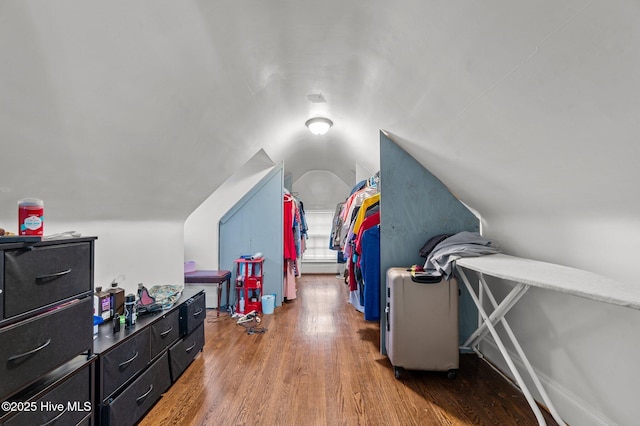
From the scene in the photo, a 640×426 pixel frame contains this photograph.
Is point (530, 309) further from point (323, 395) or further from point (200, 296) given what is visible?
point (200, 296)

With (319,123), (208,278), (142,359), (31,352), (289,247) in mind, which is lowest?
(142,359)

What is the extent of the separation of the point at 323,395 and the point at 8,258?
1810 mm

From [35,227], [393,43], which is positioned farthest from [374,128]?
[35,227]

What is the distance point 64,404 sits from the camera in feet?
3.95

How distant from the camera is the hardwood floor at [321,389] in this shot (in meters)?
1.73

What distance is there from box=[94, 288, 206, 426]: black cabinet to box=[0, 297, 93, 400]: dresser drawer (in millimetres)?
192

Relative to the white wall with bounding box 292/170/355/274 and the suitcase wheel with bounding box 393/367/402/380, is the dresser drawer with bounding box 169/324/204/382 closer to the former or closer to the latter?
the suitcase wheel with bounding box 393/367/402/380

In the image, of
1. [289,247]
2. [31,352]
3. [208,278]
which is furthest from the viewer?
[289,247]

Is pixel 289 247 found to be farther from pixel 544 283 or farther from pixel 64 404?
pixel 544 283

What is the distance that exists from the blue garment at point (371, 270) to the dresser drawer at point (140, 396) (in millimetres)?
1584

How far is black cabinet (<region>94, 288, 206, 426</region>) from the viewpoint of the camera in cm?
144

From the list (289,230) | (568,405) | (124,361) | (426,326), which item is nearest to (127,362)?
A: (124,361)

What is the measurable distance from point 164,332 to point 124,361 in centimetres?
42

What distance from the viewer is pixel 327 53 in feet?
6.58
